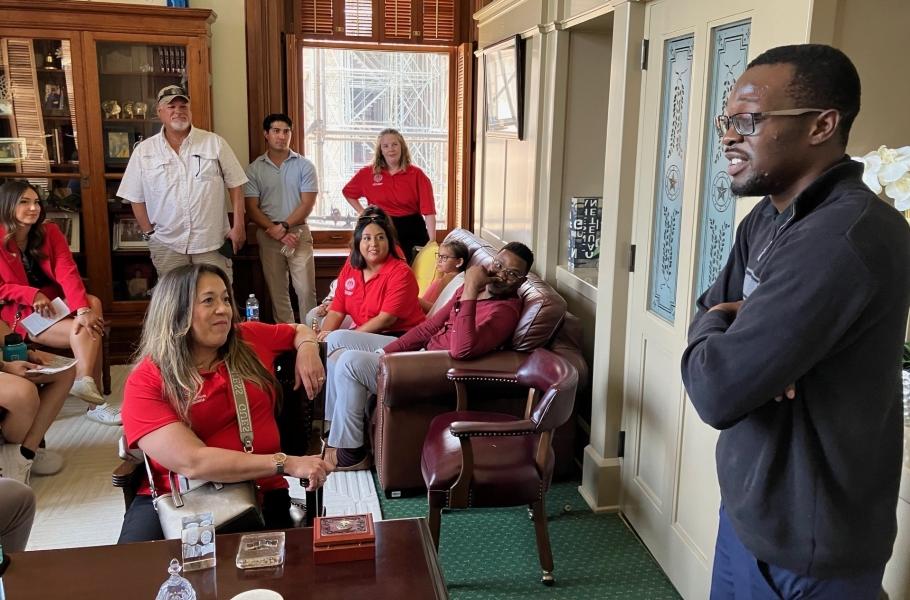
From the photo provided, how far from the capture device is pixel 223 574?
1.47 metres

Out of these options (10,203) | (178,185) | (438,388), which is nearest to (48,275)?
(10,203)

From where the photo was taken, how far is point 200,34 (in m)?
4.79

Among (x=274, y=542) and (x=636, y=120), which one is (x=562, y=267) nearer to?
(x=636, y=120)

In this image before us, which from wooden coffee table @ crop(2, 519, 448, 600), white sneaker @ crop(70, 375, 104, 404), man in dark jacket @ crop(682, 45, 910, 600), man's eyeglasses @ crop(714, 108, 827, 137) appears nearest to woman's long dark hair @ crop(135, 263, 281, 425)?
wooden coffee table @ crop(2, 519, 448, 600)

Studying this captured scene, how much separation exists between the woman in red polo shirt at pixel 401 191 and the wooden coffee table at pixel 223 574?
364 centimetres

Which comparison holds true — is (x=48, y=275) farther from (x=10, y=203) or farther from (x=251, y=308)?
(x=251, y=308)

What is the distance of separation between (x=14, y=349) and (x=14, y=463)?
0.58m

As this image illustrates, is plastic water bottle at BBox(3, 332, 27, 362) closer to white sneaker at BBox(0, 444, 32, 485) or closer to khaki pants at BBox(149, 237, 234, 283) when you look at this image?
white sneaker at BBox(0, 444, 32, 485)

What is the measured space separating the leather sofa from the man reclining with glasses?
0.22 feet

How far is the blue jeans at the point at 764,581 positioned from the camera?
1.30 metres

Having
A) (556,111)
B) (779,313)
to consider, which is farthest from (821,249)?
(556,111)

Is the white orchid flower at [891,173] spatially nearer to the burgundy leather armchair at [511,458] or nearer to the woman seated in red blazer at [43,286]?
the burgundy leather armchair at [511,458]

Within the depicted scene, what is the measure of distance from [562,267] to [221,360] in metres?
2.00

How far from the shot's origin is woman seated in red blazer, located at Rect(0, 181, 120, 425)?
3.76 m
